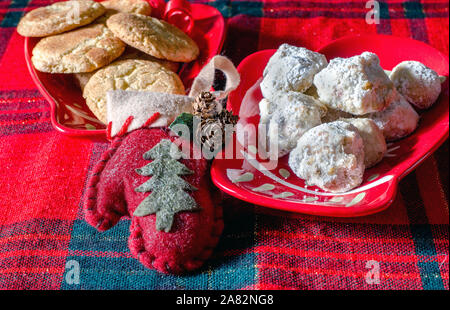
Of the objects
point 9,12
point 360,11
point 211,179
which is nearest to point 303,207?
point 211,179

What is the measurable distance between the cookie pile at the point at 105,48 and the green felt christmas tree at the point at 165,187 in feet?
0.67

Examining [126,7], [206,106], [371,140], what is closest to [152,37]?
[126,7]

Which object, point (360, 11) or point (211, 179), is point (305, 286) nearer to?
point (211, 179)

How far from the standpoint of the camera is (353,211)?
732mm

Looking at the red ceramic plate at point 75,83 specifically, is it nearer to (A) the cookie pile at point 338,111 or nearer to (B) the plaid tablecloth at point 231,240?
(B) the plaid tablecloth at point 231,240

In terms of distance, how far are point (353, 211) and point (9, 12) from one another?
129 cm

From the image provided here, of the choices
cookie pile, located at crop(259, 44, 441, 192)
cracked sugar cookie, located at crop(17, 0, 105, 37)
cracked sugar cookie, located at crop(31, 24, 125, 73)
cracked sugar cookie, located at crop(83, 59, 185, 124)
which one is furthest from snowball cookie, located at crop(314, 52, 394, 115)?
cracked sugar cookie, located at crop(17, 0, 105, 37)

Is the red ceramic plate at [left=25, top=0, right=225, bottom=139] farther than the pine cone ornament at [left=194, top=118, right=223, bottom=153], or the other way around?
the red ceramic plate at [left=25, top=0, right=225, bottom=139]

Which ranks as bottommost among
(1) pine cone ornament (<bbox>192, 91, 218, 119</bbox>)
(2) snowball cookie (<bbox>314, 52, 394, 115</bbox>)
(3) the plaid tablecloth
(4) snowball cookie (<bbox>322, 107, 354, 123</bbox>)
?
(3) the plaid tablecloth

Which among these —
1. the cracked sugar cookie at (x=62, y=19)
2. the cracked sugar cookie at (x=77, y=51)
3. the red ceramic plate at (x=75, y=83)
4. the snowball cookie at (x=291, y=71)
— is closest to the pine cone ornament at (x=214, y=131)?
the snowball cookie at (x=291, y=71)

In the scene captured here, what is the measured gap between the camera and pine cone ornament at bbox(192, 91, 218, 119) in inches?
33.1

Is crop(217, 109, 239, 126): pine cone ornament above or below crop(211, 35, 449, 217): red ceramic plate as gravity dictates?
above

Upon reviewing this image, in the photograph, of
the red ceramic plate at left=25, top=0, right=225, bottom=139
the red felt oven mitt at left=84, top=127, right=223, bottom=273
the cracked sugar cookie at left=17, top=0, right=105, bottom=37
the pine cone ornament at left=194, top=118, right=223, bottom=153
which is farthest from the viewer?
the cracked sugar cookie at left=17, top=0, right=105, bottom=37

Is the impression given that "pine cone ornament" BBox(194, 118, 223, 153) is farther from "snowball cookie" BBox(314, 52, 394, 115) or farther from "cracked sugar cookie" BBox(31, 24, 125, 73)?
"cracked sugar cookie" BBox(31, 24, 125, 73)
